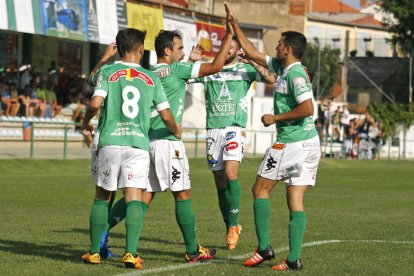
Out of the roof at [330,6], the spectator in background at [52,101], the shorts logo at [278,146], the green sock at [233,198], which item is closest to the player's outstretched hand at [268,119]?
the shorts logo at [278,146]

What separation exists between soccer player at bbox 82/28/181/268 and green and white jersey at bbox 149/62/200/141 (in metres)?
0.76

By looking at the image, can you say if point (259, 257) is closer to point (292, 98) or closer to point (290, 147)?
point (290, 147)

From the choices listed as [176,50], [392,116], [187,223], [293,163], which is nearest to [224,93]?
[176,50]

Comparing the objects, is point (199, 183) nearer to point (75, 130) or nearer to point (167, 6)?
point (75, 130)

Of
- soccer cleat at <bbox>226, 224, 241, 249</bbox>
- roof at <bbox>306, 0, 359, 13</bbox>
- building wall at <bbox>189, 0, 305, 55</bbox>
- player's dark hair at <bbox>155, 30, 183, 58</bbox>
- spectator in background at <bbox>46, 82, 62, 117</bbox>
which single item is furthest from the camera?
roof at <bbox>306, 0, 359, 13</bbox>

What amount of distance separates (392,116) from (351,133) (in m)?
Result: 6.41

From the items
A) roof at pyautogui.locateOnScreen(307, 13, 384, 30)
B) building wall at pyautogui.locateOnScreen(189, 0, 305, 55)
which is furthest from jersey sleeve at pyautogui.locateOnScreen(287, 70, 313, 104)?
roof at pyautogui.locateOnScreen(307, 13, 384, 30)

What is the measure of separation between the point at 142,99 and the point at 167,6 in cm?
3140

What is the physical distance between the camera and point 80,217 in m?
17.0

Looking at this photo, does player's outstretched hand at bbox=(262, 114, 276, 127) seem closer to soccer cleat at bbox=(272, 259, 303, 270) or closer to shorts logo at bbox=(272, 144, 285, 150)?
shorts logo at bbox=(272, 144, 285, 150)

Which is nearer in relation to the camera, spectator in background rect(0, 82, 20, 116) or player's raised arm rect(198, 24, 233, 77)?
player's raised arm rect(198, 24, 233, 77)

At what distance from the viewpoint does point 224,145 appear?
526 inches

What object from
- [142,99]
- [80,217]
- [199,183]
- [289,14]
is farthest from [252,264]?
[289,14]

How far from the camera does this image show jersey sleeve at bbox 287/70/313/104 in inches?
410
